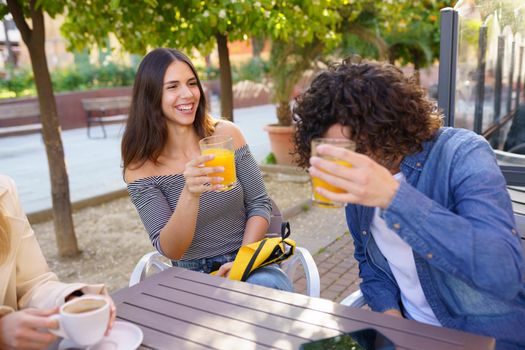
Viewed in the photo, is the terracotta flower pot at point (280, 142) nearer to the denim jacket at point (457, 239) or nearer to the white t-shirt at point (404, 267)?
the denim jacket at point (457, 239)

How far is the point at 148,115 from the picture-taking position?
2393 millimetres

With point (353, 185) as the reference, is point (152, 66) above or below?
above

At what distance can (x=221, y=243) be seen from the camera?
2373 millimetres

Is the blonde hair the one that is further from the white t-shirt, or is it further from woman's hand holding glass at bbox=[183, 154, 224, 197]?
the white t-shirt

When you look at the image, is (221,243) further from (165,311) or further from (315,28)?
(315,28)

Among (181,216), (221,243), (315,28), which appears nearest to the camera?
(181,216)

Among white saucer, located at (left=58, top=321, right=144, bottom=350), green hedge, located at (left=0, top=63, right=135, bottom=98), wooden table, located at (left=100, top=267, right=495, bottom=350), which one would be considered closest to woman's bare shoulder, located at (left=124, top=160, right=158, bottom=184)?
wooden table, located at (left=100, top=267, right=495, bottom=350)

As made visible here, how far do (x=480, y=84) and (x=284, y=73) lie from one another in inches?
182

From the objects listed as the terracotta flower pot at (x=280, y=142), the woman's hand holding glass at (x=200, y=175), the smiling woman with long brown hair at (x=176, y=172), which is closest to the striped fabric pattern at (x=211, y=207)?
the smiling woman with long brown hair at (x=176, y=172)

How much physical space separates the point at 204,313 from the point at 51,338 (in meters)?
0.40

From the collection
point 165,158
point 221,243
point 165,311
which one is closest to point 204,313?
point 165,311

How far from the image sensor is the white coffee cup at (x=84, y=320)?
1.09 metres

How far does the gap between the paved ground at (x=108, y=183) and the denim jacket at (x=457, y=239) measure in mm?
1785

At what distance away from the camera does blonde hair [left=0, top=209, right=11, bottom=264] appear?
1.40 meters
